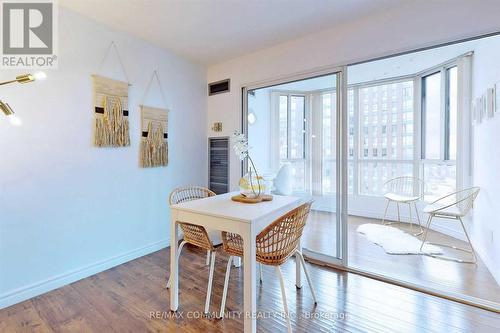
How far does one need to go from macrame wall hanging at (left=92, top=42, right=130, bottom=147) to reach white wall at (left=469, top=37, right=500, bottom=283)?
12.0 ft

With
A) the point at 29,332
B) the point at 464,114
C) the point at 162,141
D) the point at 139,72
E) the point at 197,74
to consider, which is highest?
the point at 197,74

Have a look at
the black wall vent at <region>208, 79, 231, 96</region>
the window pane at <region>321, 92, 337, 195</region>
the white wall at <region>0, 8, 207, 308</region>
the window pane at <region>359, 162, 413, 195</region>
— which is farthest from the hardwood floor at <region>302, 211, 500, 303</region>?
the black wall vent at <region>208, 79, 231, 96</region>

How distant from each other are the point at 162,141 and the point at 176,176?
512mm

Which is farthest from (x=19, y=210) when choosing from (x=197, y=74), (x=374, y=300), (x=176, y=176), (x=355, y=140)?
(x=355, y=140)

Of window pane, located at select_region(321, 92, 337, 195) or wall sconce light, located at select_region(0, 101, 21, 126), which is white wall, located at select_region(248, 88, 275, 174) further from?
wall sconce light, located at select_region(0, 101, 21, 126)

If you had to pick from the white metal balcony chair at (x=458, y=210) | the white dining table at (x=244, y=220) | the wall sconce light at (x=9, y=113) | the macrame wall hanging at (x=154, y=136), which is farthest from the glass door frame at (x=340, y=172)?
the wall sconce light at (x=9, y=113)

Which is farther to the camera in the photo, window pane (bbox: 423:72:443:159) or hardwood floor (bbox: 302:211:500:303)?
window pane (bbox: 423:72:443:159)

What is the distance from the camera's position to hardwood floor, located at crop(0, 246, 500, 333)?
1.72 metres

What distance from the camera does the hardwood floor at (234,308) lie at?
172cm

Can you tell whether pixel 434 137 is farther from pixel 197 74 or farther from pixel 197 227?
pixel 197 227

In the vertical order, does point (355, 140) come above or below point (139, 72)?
below

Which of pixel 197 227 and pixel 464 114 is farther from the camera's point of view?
pixel 464 114

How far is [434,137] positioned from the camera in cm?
397

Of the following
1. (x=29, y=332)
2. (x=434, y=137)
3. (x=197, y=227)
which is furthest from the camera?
(x=434, y=137)
